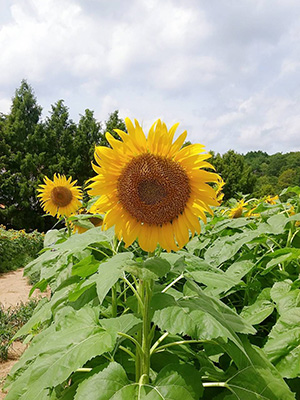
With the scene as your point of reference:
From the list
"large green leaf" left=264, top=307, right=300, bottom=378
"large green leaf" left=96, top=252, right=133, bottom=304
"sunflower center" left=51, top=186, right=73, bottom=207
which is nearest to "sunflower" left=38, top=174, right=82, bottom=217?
"sunflower center" left=51, top=186, right=73, bottom=207

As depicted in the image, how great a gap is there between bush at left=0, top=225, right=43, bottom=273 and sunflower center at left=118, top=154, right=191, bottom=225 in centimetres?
1062

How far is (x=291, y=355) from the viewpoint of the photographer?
1.41 metres

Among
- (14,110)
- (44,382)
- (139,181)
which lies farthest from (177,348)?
(14,110)

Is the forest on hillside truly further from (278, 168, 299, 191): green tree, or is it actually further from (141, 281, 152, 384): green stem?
(141, 281, 152, 384): green stem

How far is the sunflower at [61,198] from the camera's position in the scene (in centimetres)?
372

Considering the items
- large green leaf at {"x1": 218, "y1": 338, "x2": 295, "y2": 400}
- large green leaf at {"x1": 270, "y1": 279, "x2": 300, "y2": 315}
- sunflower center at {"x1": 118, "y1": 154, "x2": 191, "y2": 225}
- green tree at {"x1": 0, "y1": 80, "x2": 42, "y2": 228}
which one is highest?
green tree at {"x1": 0, "y1": 80, "x2": 42, "y2": 228}

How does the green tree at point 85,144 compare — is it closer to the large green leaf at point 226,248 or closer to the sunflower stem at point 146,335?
the large green leaf at point 226,248

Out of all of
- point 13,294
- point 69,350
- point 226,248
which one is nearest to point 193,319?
point 69,350

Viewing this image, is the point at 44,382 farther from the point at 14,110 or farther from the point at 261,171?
the point at 261,171

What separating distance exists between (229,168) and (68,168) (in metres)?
14.6

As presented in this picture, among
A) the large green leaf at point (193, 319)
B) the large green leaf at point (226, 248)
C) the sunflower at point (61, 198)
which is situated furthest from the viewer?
the sunflower at point (61, 198)

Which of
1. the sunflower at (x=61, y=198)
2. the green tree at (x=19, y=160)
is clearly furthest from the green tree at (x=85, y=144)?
the sunflower at (x=61, y=198)

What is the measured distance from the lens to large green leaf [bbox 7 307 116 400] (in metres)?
1.20

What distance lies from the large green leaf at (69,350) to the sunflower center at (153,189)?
46 cm
